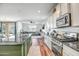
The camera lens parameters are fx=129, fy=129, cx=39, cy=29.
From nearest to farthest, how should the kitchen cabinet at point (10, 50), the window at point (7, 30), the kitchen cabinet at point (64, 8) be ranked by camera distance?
the kitchen cabinet at point (10, 50), the kitchen cabinet at point (64, 8), the window at point (7, 30)

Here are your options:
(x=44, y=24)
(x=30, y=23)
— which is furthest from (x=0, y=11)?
(x=44, y=24)

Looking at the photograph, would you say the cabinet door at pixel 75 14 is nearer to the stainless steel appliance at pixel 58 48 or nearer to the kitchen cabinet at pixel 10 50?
the stainless steel appliance at pixel 58 48

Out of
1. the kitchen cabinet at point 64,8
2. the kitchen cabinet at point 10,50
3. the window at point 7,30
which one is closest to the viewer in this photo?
the kitchen cabinet at point 10,50

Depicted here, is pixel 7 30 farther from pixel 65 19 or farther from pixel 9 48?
pixel 65 19

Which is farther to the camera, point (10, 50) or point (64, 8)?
point (64, 8)

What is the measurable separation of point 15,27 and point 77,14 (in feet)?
5.46

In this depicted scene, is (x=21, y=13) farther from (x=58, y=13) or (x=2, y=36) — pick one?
(x=58, y=13)

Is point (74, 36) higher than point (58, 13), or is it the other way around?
point (58, 13)

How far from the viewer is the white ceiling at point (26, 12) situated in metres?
2.97

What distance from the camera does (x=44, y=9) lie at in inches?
124

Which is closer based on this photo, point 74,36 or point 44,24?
point 74,36

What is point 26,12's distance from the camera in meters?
3.13

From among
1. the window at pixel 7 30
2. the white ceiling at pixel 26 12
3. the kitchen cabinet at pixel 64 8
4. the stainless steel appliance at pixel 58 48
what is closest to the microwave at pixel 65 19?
the kitchen cabinet at pixel 64 8

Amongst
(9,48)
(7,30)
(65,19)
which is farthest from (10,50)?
(65,19)
